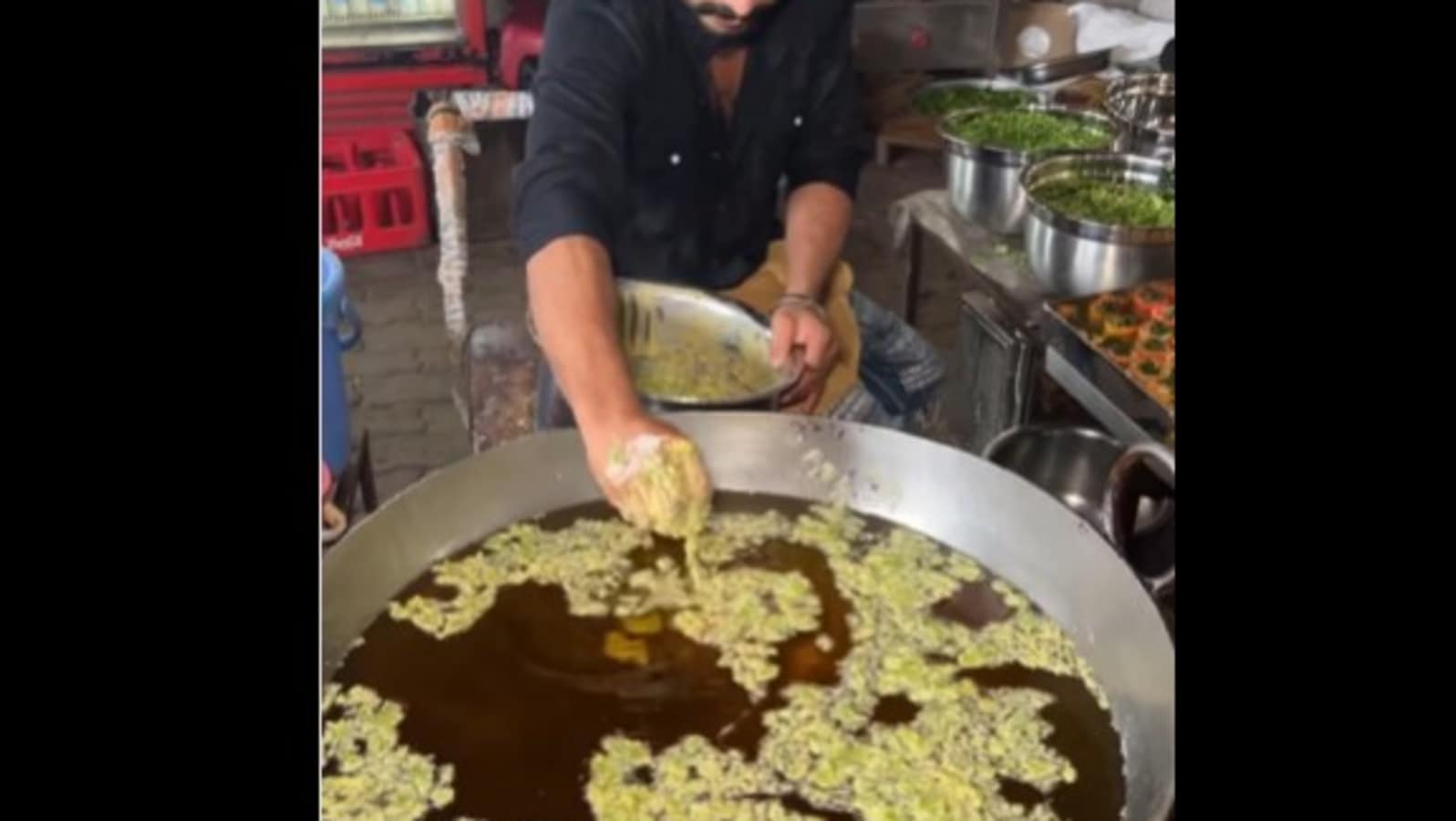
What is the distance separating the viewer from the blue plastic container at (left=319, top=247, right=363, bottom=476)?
5.13 ft

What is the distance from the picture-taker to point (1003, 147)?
2584 millimetres

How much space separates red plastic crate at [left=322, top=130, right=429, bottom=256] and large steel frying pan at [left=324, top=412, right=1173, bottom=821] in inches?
50.3

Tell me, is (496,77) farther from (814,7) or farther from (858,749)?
(858,749)

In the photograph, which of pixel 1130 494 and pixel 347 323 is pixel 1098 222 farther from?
pixel 347 323

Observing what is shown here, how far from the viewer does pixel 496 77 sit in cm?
367

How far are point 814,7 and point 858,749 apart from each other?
1202 mm

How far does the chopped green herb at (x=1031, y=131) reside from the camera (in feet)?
8.98

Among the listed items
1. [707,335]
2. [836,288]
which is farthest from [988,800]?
[836,288]

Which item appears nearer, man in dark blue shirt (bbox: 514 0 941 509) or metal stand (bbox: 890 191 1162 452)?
man in dark blue shirt (bbox: 514 0 941 509)

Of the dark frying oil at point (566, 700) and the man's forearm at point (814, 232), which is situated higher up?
the man's forearm at point (814, 232)

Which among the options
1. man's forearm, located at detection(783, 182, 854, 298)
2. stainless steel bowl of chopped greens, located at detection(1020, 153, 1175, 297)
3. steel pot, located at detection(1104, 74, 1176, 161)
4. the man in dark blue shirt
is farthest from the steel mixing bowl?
steel pot, located at detection(1104, 74, 1176, 161)

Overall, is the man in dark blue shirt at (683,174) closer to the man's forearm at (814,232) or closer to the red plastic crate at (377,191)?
the man's forearm at (814,232)

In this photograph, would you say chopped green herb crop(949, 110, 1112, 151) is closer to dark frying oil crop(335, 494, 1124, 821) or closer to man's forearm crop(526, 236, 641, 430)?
man's forearm crop(526, 236, 641, 430)

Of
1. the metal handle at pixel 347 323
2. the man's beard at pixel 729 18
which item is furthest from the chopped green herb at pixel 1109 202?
the metal handle at pixel 347 323
